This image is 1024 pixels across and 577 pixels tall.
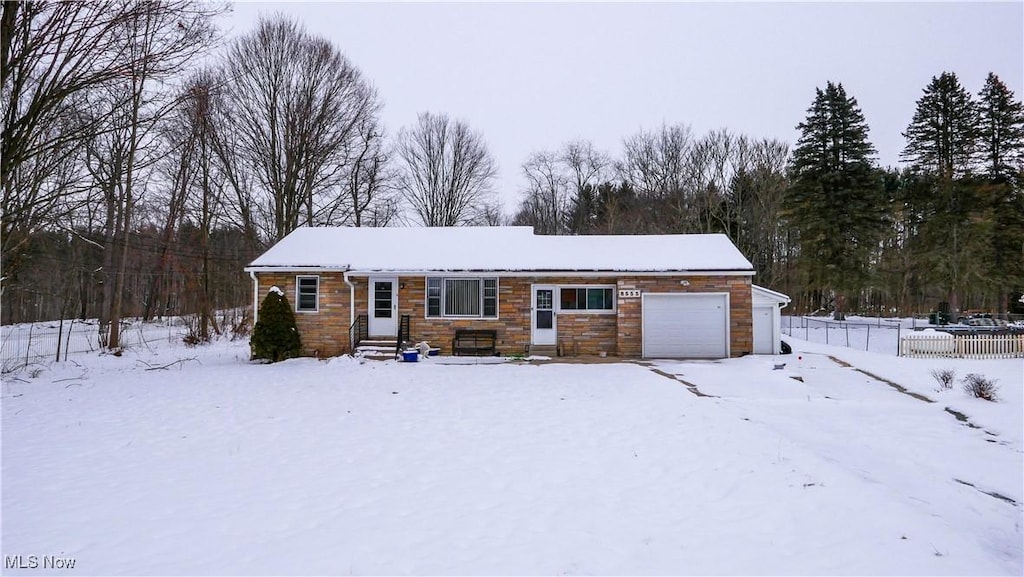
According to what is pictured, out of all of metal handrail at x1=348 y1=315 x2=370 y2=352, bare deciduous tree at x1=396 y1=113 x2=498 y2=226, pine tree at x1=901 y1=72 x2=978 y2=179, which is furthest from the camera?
bare deciduous tree at x1=396 y1=113 x2=498 y2=226

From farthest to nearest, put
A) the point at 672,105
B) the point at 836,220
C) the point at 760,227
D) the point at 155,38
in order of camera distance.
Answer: the point at 672,105, the point at 760,227, the point at 836,220, the point at 155,38

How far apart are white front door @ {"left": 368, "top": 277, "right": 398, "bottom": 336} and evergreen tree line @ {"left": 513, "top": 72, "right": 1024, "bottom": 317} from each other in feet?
71.6

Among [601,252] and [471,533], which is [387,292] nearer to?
[601,252]

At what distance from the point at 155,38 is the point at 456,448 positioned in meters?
9.72

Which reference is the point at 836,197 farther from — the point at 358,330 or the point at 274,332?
the point at 274,332

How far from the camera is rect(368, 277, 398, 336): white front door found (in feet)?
50.4

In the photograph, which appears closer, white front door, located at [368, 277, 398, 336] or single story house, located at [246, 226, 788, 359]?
single story house, located at [246, 226, 788, 359]

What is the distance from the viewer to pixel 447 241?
17422mm

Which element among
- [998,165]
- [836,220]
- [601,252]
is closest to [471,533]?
[601,252]

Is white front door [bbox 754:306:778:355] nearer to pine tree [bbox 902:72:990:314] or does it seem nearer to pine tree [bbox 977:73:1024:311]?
pine tree [bbox 902:72:990:314]

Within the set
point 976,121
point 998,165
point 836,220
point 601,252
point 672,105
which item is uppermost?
point 672,105

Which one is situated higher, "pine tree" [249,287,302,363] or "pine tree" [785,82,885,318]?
"pine tree" [785,82,885,318]

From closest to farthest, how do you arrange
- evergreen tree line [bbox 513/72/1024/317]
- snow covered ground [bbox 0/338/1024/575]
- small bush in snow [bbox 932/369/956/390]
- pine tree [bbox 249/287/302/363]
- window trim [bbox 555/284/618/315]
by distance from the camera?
snow covered ground [bbox 0/338/1024/575] → small bush in snow [bbox 932/369/956/390] → pine tree [bbox 249/287/302/363] → window trim [bbox 555/284/618/315] → evergreen tree line [bbox 513/72/1024/317]

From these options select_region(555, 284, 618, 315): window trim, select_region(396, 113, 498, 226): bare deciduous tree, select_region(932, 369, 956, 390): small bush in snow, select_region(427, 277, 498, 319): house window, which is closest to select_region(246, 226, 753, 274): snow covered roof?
select_region(427, 277, 498, 319): house window
